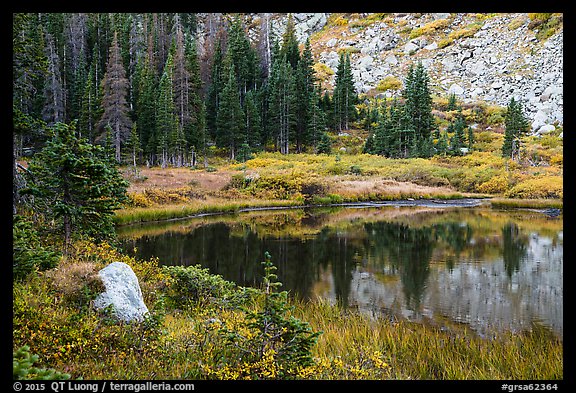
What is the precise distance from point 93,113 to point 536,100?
6393cm

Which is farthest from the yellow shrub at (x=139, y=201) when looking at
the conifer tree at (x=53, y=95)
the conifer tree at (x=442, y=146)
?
the conifer tree at (x=442, y=146)

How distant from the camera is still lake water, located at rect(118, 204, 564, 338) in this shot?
9.61m

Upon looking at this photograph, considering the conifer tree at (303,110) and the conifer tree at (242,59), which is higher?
the conifer tree at (242,59)

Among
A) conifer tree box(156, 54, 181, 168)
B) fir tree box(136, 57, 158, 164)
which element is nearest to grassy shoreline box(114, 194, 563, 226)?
conifer tree box(156, 54, 181, 168)

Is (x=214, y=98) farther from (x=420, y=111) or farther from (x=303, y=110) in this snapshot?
(x=420, y=111)

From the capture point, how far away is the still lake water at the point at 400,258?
961cm

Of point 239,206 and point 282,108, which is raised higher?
point 282,108

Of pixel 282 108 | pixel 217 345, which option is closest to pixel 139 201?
pixel 217 345

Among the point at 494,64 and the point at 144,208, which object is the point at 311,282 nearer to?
Result: the point at 144,208

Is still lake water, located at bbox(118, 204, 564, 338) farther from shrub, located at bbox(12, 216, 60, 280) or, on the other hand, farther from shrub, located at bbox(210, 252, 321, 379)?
shrub, located at bbox(12, 216, 60, 280)

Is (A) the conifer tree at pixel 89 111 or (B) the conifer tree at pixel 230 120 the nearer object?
(A) the conifer tree at pixel 89 111

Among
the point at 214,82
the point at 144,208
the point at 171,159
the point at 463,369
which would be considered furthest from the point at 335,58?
the point at 463,369

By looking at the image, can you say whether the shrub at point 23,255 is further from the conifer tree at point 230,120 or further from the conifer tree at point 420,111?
the conifer tree at point 420,111

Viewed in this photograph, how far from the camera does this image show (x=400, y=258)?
14922mm
